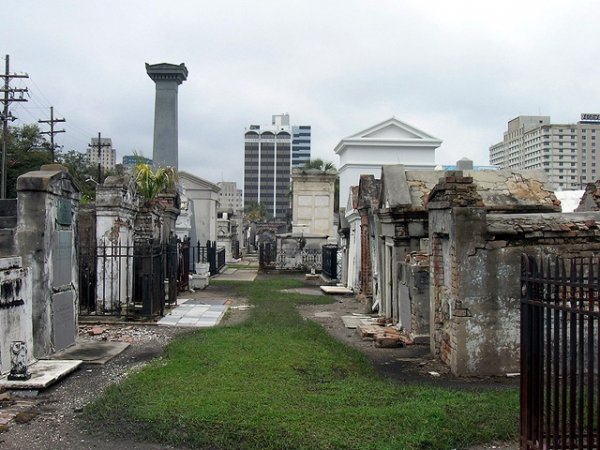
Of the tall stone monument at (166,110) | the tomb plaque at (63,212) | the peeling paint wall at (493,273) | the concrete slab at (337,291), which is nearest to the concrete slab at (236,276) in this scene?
the concrete slab at (337,291)

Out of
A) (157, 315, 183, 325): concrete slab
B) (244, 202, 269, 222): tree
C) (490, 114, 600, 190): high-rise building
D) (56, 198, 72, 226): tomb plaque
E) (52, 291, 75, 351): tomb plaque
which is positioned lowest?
(157, 315, 183, 325): concrete slab

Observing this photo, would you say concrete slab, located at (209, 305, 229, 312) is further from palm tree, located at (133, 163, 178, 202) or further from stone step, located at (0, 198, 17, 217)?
stone step, located at (0, 198, 17, 217)

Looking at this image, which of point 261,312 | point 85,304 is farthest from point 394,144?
point 85,304

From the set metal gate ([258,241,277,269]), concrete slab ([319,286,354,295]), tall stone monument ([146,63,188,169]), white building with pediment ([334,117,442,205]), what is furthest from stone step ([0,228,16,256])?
white building with pediment ([334,117,442,205])

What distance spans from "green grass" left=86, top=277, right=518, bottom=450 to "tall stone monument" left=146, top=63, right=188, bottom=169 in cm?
2597

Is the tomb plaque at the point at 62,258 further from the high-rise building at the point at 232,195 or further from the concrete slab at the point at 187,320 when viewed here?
the high-rise building at the point at 232,195

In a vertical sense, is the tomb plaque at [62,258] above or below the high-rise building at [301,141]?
below

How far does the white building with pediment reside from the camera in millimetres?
38219

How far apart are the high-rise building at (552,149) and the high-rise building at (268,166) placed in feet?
322

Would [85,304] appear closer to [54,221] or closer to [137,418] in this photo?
[54,221]

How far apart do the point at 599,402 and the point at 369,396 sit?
11.6 ft

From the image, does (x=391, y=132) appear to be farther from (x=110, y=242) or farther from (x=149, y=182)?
(x=110, y=242)

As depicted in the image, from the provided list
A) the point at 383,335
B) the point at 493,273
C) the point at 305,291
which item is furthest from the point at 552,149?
the point at 493,273

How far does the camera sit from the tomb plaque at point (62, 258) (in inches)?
398
